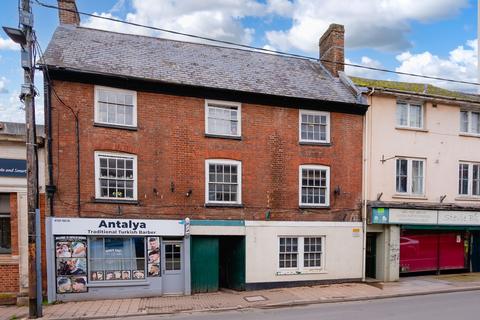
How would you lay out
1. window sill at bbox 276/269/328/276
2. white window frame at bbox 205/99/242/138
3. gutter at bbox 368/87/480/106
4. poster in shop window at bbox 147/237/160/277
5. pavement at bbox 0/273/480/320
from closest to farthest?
pavement at bbox 0/273/480/320 < poster in shop window at bbox 147/237/160/277 < white window frame at bbox 205/99/242/138 < window sill at bbox 276/269/328/276 < gutter at bbox 368/87/480/106

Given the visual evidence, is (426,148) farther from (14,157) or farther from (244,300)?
(14,157)

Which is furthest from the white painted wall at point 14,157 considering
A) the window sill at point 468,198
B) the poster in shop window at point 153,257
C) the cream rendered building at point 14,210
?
the window sill at point 468,198

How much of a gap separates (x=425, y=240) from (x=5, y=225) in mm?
17280

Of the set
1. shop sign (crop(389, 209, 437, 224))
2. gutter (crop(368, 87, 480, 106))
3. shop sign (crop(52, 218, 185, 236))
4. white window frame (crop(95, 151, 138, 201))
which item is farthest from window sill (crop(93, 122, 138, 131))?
shop sign (crop(389, 209, 437, 224))

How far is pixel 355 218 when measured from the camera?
15.4m

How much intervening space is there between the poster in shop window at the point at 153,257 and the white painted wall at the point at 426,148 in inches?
353

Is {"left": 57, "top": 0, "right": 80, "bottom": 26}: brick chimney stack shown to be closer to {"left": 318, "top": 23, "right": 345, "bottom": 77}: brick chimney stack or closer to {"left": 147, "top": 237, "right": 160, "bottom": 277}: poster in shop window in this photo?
{"left": 147, "top": 237, "right": 160, "bottom": 277}: poster in shop window

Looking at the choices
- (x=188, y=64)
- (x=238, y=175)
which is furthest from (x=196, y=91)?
(x=238, y=175)

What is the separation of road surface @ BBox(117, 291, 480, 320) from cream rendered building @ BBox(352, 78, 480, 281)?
380 cm

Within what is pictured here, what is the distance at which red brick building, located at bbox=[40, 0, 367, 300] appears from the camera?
12.5 metres

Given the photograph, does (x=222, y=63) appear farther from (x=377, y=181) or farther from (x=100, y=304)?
(x=100, y=304)

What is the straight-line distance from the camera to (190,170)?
45.0ft

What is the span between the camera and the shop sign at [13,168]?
1212cm

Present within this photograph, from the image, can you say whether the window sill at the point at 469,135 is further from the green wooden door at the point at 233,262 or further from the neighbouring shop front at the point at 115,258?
the neighbouring shop front at the point at 115,258
